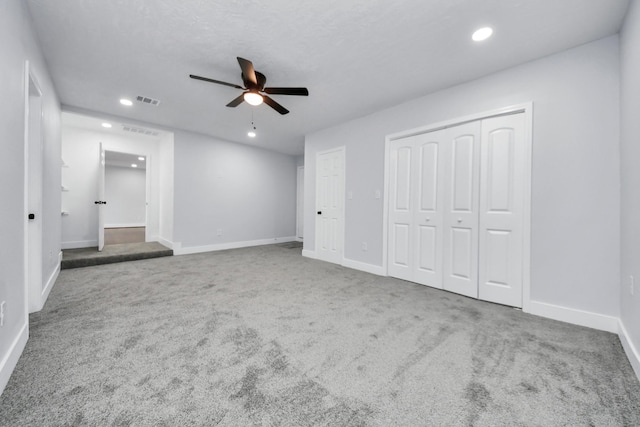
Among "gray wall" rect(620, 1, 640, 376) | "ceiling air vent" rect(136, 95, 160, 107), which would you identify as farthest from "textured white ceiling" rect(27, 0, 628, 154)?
"gray wall" rect(620, 1, 640, 376)

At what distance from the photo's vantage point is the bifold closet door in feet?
10.6

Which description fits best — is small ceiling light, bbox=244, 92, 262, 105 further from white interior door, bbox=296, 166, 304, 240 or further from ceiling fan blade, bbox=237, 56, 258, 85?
white interior door, bbox=296, 166, 304, 240

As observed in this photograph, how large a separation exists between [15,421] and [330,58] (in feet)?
10.9

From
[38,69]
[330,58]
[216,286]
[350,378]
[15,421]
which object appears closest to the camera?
[15,421]

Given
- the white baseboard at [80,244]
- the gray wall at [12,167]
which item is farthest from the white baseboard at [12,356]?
the white baseboard at [80,244]

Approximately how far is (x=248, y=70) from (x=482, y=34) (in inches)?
84.2

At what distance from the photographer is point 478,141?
2877mm

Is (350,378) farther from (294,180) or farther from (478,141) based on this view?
(294,180)

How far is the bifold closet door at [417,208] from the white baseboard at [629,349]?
4.87ft

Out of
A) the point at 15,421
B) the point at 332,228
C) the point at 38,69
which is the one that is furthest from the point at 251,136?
the point at 15,421

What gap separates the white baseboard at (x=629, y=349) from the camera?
5.11ft

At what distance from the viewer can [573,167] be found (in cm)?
→ 231

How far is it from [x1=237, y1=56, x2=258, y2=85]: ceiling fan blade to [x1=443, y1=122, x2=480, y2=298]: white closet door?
2422mm

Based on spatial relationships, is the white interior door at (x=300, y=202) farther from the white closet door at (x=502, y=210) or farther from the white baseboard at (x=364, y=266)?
the white closet door at (x=502, y=210)
